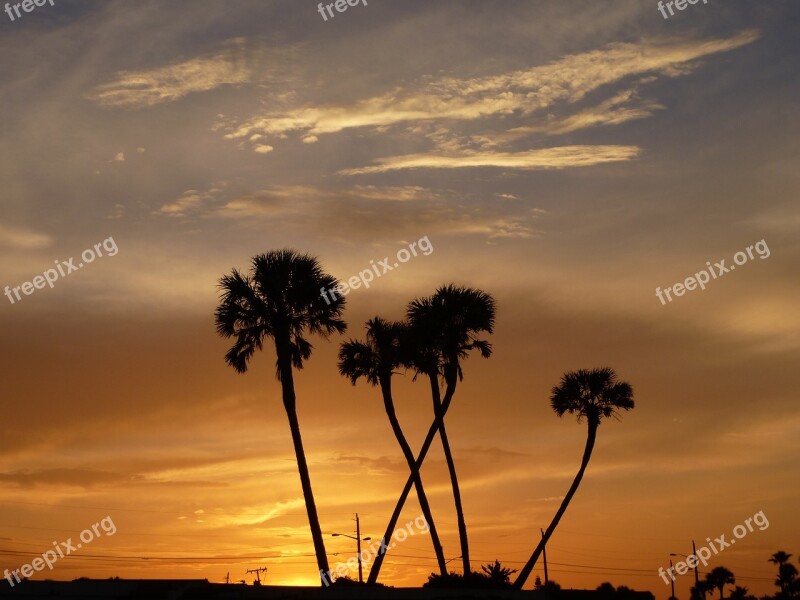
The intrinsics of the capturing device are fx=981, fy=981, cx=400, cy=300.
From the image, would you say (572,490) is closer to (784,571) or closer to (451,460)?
(451,460)

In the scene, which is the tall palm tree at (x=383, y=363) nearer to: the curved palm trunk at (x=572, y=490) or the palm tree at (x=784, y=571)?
the curved palm trunk at (x=572, y=490)

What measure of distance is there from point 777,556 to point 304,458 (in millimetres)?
130769

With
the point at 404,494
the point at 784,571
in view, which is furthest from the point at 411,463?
the point at 784,571

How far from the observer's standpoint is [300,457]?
50344mm

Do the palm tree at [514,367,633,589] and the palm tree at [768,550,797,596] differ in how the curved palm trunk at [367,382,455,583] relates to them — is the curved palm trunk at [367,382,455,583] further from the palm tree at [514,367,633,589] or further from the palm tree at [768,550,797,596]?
the palm tree at [768,550,797,596]

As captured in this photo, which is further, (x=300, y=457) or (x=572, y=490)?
(x=572, y=490)

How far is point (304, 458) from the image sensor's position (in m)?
50.6

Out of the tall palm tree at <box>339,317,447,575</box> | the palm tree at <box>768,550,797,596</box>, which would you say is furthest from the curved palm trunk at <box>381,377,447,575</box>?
the palm tree at <box>768,550,797,596</box>

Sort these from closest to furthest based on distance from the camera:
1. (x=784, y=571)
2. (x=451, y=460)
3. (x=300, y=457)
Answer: (x=300, y=457) → (x=451, y=460) → (x=784, y=571)

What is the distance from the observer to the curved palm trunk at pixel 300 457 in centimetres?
4850

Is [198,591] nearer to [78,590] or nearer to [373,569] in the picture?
[78,590]

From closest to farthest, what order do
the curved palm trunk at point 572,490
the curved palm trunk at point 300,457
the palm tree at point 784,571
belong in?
the curved palm trunk at point 300,457
the curved palm trunk at point 572,490
the palm tree at point 784,571

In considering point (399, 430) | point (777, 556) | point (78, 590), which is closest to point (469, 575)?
point (399, 430)

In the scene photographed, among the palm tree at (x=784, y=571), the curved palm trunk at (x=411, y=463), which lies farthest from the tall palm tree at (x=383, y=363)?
the palm tree at (x=784, y=571)
